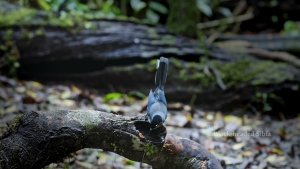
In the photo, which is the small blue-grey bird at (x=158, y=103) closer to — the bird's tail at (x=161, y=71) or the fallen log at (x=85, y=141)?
the bird's tail at (x=161, y=71)

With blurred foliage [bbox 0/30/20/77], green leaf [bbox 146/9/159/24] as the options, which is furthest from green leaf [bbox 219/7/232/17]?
blurred foliage [bbox 0/30/20/77]

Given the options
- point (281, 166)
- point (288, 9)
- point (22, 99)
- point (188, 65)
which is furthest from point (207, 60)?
point (288, 9)

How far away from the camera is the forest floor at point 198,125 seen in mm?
3240

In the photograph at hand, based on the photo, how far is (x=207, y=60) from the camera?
15.3ft

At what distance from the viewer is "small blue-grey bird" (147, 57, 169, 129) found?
2.01m

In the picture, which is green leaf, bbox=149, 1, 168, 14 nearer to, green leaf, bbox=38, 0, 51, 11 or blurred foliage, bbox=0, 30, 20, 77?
green leaf, bbox=38, 0, 51, 11

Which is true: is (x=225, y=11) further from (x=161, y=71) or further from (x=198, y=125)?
(x=161, y=71)

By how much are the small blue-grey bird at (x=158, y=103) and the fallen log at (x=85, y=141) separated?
13 centimetres

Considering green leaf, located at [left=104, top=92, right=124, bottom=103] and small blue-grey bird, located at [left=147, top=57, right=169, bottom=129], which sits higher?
green leaf, located at [left=104, top=92, right=124, bottom=103]

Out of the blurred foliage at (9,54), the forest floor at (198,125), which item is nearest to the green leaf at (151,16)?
the forest floor at (198,125)

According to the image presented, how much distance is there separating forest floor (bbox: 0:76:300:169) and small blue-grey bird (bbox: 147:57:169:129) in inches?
37.5

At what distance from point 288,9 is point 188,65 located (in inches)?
127

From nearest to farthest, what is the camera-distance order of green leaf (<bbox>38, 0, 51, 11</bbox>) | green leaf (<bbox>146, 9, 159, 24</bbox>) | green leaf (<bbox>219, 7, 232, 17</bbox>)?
green leaf (<bbox>38, 0, 51, 11</bbox>) < green leaf (<bbox>146, 9, 159, 24</bbox>) < green leaf (<bbox>219, 7, 232, 17</bbox>)

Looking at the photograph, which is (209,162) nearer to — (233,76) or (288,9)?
(233,76)
